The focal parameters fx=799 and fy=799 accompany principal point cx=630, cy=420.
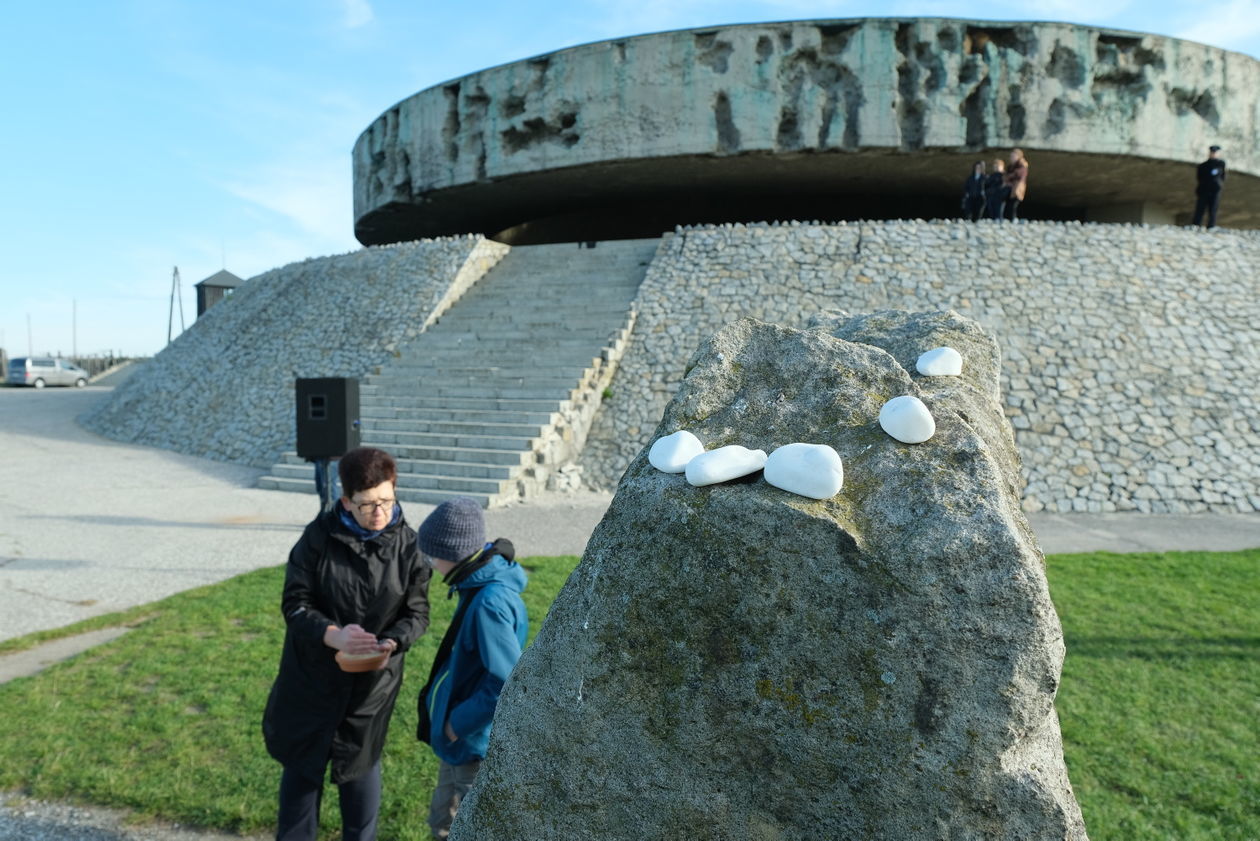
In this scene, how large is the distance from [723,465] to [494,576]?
1588 millimetres

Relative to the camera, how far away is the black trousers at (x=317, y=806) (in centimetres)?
288

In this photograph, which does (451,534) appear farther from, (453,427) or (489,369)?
(489,369)

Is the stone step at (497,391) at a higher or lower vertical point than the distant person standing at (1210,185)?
lower

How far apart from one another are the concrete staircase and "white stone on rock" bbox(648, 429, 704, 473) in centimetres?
943

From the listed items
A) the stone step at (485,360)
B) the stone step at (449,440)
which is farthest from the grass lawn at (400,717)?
the stone step at (485,360)

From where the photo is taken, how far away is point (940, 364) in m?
2.03

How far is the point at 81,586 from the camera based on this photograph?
7121 mm

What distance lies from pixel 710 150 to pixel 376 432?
9596 millimetres

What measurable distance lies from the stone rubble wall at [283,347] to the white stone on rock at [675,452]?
13592 mm

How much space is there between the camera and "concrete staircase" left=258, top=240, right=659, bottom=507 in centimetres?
1181

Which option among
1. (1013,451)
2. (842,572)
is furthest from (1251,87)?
(842,572)

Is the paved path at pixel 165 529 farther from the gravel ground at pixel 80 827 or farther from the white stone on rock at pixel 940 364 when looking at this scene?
the white stone on rock at pixel 940 364

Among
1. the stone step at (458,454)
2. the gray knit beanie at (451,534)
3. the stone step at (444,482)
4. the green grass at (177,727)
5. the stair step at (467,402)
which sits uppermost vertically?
the gray knit beanie at (451,534)

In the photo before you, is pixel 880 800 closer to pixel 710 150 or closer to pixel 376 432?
pixel 376 432
